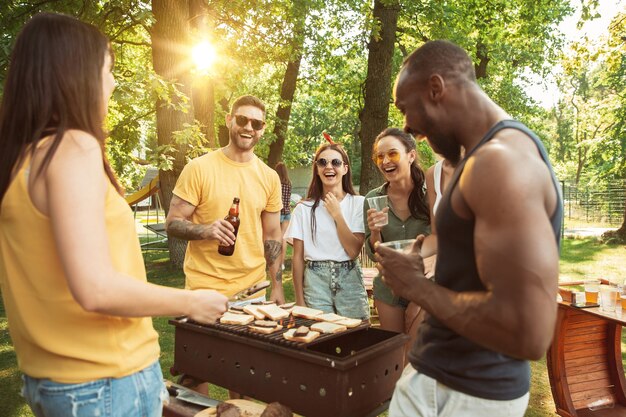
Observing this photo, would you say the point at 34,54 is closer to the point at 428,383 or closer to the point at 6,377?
the point at 428,383

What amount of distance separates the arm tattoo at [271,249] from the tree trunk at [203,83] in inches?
Result: 241

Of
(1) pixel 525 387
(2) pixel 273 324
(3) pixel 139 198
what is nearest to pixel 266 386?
(2) pixel 273 324

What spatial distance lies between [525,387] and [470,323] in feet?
1.43

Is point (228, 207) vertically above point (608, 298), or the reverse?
point (228, 207)

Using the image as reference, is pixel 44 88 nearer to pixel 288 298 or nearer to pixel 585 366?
pixel 585 366

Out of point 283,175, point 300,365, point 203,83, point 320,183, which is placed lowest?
point 300,365

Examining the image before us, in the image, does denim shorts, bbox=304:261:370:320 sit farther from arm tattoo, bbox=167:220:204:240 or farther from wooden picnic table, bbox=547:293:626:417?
wooden picnic table, bbox=547:293:626:417

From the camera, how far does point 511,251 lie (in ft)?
4.68

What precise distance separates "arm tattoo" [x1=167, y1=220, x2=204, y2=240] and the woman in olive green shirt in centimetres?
130

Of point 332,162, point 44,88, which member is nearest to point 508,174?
point 44,88

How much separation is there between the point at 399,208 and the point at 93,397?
9.85 ft

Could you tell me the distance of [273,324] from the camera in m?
3.17

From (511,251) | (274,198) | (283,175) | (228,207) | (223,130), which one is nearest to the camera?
(511,251)

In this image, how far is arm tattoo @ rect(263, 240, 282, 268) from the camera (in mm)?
4402
